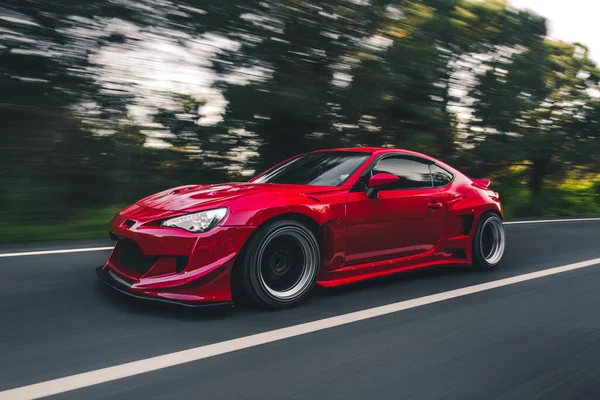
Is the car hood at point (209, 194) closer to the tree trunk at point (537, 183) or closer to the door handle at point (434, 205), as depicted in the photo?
the door handle at point (434, 205)

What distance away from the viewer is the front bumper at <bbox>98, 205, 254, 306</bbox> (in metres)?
3.90

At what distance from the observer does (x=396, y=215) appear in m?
5.02

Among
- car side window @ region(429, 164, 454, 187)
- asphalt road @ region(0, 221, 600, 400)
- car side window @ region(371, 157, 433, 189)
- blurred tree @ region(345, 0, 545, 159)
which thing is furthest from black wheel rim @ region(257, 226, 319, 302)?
blurred tree @ region(345, 0, 545, 159)

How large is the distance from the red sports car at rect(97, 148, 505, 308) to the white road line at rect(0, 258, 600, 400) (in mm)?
409

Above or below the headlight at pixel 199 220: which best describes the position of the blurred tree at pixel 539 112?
above

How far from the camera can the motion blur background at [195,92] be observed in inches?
320

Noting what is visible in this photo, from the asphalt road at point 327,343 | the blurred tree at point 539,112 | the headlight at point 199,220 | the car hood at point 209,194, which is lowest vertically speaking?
the asphalt road at point 327,343

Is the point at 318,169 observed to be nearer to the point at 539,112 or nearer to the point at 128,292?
the point at 128,292

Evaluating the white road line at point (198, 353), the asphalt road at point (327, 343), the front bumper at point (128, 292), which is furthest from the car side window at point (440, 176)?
the front bumper at point (128, 292)

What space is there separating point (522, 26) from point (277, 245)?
43.1ft

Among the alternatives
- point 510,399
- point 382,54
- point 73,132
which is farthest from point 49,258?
point 382,54

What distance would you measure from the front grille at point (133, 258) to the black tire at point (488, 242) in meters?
3.37

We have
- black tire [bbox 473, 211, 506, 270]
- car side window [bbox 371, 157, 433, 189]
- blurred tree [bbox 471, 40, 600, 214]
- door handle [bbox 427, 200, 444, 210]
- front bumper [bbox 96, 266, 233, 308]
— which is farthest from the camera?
blurred tree [bbox 471, 40, 600, 214]

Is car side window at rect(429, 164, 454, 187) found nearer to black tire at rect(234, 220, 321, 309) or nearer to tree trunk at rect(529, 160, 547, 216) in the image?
black tire at rect(234, 220, 321, 309)
